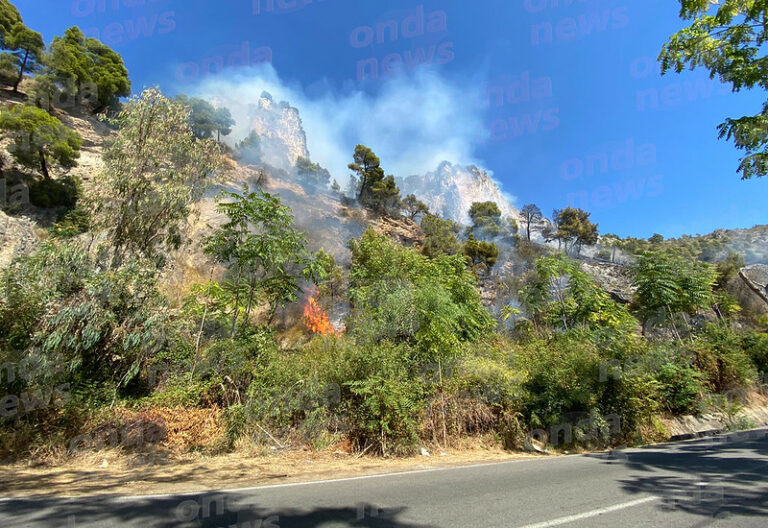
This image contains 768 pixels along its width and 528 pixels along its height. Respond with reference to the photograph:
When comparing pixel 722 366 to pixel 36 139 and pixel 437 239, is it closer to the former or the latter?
pixel 437 239

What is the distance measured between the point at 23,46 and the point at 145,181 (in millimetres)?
42435

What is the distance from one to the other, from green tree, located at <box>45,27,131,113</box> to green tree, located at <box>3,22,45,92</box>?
6.88 feet

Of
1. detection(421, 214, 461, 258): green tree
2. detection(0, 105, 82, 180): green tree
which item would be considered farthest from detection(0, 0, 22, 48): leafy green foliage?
detection(421, 214, 461, 258): green tree

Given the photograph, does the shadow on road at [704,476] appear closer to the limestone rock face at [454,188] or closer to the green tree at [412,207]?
the green tree at [412,207]

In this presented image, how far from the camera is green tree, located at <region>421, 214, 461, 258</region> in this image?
132 ft

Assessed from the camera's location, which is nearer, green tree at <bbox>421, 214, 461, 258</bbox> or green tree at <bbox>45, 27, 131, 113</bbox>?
green tree at <bbox>45, 27, 131, 113</bbox>

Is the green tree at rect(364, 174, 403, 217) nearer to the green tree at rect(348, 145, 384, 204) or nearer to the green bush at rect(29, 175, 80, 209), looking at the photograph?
the green tree at rect(348, 145, 384, 204)

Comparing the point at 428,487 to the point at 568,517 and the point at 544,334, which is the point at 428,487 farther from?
the point at 544,334

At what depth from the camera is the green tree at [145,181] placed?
375 inches

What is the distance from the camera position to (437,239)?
4228cm

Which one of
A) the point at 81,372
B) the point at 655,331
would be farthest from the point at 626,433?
the point at 655,331

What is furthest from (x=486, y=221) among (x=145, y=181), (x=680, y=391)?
(x=145, y=181)

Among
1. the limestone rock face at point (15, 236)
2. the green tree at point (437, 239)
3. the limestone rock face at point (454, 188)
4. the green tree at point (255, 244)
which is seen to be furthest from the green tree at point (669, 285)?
the limestone rock face at point (454, 188)

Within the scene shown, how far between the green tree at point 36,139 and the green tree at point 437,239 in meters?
31.5
